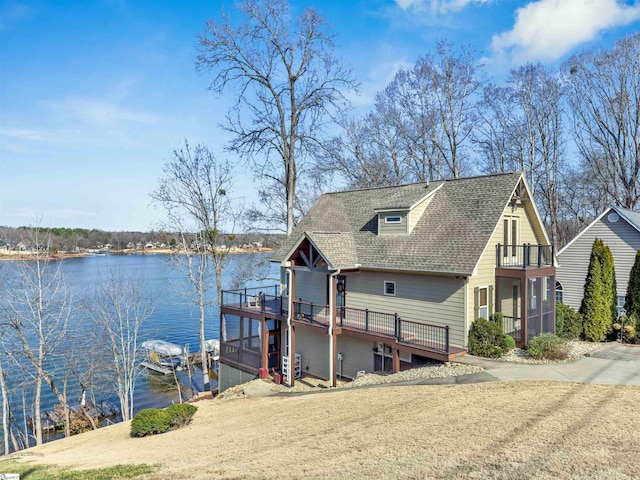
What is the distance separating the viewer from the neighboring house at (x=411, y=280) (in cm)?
1514

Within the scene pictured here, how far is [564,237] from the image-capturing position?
134 feet

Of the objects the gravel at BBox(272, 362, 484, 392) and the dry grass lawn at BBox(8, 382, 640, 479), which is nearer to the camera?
the dry grass lawn at BBox(8, 382, 640, 479)

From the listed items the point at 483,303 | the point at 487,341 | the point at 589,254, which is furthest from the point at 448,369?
the point at 589,254

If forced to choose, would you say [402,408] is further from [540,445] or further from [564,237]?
[564,237]

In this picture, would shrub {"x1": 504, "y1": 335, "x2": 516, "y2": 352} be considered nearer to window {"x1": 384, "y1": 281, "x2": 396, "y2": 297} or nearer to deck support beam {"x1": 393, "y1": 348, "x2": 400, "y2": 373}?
deck support beam {"x1": 393, "y1": 348, "x2": 400, "y2": 373}

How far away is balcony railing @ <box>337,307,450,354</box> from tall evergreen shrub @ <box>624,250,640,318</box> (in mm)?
8869

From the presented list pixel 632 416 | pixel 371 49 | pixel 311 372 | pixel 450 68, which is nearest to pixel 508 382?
pixel 632 416

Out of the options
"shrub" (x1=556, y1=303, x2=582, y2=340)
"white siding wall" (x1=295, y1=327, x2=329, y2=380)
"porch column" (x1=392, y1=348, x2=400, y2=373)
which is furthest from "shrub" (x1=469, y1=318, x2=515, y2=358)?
"white siding wall" (x1=295, y1=327, x2=329, y2=380)

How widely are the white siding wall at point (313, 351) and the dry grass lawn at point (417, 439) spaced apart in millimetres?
6535

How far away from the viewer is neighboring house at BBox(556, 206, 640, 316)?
2005 cm

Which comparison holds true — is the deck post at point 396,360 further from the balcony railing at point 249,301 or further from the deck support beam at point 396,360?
the balcony railing at point 249,301

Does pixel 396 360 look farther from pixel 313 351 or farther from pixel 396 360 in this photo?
pixel 313 351

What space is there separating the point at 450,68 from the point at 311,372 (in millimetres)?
23124

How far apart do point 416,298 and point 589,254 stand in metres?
11.8
